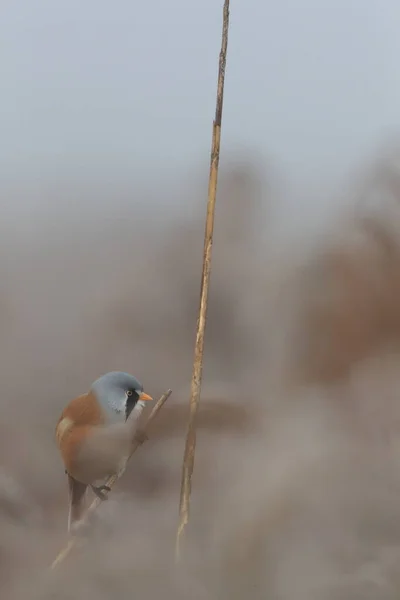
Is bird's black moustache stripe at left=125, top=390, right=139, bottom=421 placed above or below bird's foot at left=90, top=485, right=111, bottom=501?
above

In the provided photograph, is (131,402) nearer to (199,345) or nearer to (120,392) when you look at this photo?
(120,392)

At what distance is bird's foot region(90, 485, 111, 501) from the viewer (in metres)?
0.46

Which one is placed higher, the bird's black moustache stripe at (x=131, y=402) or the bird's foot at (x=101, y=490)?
the bird's black moustache stripe at (x=131, y=402)

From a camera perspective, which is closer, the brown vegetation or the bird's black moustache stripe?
the brown vegetation

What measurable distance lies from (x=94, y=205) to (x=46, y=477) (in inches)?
10.9

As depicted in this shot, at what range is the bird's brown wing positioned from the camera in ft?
1.51

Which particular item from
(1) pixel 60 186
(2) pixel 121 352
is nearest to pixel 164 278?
(2) pixel 121 352

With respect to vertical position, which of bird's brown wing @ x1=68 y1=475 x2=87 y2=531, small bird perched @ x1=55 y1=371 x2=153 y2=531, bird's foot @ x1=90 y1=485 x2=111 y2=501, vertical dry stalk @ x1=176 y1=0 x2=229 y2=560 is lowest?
bird's brown wing @ x1=68 y1=475 x2=87 y2=531

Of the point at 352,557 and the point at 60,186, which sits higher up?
the point at 60,186

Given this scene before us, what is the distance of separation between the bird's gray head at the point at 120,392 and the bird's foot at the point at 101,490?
0.06 meters

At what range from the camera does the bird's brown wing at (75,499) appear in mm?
460

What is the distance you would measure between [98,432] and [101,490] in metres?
0.07

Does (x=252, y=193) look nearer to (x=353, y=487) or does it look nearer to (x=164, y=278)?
(x=164, y=278)

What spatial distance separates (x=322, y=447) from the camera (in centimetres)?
41
